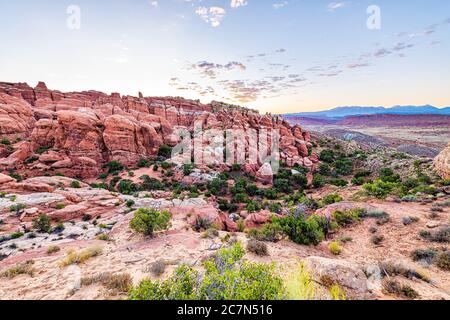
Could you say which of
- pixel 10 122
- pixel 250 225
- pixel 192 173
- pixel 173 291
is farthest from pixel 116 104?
pixel 173 291

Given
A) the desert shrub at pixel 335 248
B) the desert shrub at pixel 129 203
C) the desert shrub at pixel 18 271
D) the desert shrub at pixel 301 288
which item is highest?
the desert shrub at pixel 301 288

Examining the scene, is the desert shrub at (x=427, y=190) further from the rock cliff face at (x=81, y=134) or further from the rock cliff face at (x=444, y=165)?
the rock cliff face at (x=81, y=134)

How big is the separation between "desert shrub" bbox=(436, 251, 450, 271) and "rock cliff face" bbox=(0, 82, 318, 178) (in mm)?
25107

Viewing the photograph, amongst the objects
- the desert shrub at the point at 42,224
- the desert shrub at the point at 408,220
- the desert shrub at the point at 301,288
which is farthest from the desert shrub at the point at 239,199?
the desert shrub at the point at 301,288

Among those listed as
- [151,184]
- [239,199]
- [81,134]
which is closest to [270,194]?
[239,199]

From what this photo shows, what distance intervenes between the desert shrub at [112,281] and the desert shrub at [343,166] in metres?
32.3

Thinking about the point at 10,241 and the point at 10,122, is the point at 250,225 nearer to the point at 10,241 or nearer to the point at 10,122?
the point at 10,241

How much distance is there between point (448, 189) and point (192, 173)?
82.7ft

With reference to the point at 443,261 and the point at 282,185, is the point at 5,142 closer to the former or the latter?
the point at 282,185

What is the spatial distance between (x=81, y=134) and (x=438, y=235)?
39.7 metres

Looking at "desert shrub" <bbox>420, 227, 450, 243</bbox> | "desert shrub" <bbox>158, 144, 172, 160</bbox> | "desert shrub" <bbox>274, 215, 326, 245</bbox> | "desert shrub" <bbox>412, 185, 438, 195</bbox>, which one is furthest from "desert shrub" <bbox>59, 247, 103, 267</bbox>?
"desert shrub" <bbox>158, 144, 172, 160</bbox>

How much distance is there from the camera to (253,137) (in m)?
37.4

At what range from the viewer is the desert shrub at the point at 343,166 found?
98.6ft

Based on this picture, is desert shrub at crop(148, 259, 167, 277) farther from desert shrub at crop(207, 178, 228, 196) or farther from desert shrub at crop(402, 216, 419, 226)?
desert shrub at crop(207, 178, 228, 196)
